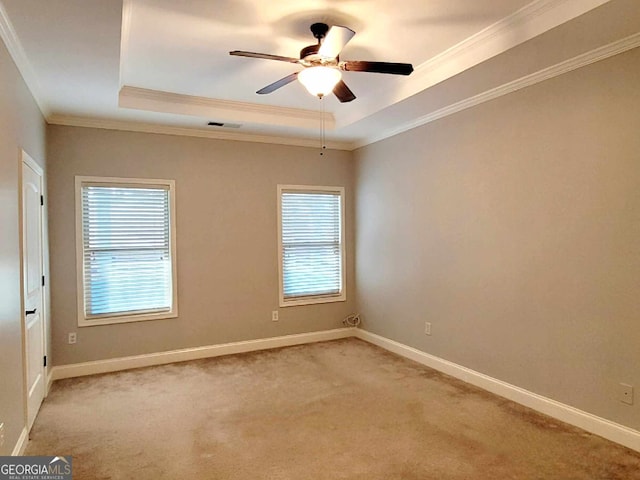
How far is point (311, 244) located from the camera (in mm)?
5648

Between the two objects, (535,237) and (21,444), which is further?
(535,237)

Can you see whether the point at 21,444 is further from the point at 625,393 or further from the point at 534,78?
the point at 534,78

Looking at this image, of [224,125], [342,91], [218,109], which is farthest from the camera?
[224,125]

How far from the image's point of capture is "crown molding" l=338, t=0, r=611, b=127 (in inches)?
96.3

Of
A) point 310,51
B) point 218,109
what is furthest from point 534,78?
point 218,109

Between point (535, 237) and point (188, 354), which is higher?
point (535, 237)

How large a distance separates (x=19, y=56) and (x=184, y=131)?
82.5 inches

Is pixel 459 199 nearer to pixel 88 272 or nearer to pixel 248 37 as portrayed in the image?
pixel 248 37

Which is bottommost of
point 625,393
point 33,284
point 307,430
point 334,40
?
point 307,430

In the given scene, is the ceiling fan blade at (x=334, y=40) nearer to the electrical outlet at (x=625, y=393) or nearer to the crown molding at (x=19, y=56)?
the crown molding at (x=19, y=56)

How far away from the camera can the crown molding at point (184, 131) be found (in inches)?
170

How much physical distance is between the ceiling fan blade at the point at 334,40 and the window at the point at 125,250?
111 inches

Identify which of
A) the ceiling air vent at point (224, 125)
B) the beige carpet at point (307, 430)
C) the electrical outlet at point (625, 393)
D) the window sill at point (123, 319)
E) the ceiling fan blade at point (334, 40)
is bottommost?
the beige carpet at point (307, 430)

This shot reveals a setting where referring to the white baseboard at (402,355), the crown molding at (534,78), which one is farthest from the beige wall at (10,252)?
the crown molding at (534,78)
